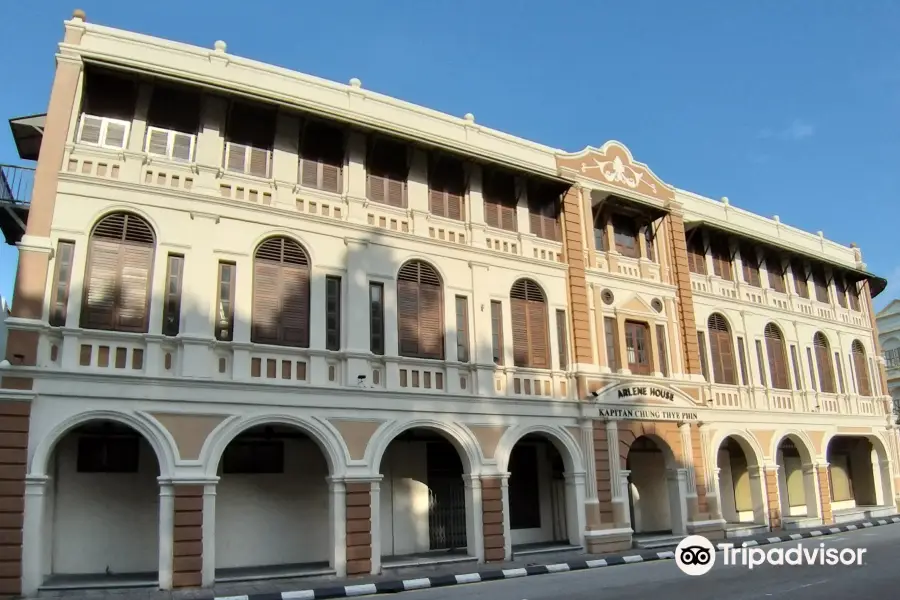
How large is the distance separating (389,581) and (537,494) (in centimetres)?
696

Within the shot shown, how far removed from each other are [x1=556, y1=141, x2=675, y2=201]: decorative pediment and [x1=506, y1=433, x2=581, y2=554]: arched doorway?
24.3 feet

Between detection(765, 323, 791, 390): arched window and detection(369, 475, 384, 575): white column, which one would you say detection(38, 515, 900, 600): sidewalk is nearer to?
detection(369, 475, 384, 575): white column

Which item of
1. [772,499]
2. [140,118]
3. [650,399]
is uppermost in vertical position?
Result: [140,118]

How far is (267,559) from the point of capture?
1478 centimetres

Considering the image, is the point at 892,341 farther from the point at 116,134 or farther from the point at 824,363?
the point at 116,134

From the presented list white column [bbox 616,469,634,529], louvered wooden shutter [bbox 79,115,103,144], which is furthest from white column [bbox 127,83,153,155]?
white column [bbox 616,469,634,529]

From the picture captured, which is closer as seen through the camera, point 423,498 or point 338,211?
point 338,211

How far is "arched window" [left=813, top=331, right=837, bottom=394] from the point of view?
84.5 feet

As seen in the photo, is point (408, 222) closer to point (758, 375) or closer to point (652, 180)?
point (652, 180)

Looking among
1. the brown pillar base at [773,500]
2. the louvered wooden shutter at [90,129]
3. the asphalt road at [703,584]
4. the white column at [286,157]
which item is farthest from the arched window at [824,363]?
the louvered wooden shutter at [90,129]

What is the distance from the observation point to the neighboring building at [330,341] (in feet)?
41.7

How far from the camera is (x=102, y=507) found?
13562 mm

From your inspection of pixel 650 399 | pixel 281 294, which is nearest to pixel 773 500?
pixel 650 399

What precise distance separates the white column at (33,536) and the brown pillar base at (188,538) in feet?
6.60
